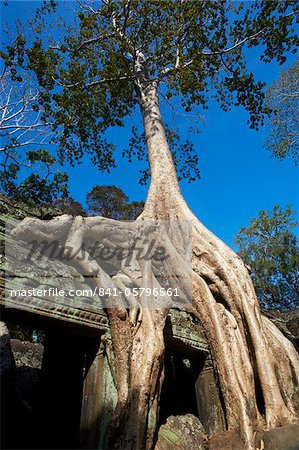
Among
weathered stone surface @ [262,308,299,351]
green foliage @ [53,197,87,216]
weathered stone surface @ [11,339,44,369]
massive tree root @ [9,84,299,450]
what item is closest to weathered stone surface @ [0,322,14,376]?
massive tree root @ [9,84,299,450]

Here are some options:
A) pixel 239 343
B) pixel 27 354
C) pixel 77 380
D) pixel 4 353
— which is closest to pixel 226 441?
pixel 239 343

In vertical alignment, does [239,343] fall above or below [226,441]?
above

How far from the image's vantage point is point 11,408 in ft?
8.15

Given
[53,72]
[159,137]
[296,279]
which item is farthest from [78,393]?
[296,279]

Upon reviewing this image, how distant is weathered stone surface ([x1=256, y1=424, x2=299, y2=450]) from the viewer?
2.61 m

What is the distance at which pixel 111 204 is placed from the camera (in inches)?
592

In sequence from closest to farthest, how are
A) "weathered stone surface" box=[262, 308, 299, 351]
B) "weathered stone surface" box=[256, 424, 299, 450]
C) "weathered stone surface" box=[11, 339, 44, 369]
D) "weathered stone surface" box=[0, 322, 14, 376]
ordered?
"weathered stone surface" box=[0, 322, 14, 376] < "weathered stone surface" box=[256, 424, 299, 450] < "weathered stone surface" box=[11, 339, 44, 369] < "weathered stone surface" box=[262, 308, 299, 351]

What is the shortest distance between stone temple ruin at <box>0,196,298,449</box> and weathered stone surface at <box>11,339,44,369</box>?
0.73 metres

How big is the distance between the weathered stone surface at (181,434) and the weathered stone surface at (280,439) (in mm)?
520

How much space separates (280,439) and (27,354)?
3.73 m

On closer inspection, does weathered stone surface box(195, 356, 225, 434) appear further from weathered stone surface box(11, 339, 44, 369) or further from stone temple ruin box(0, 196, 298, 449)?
weathered stone surface box(11, 339, 44, 369)

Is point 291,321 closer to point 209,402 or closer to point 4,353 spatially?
point 209,402

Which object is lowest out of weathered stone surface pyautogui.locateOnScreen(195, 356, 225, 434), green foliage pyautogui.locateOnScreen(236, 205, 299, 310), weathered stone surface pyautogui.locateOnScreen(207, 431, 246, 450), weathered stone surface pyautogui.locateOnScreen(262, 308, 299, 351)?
weathered stone surface pyautogui.locateOnScreen(207, 431, 246, 450)

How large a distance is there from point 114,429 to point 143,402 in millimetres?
260
